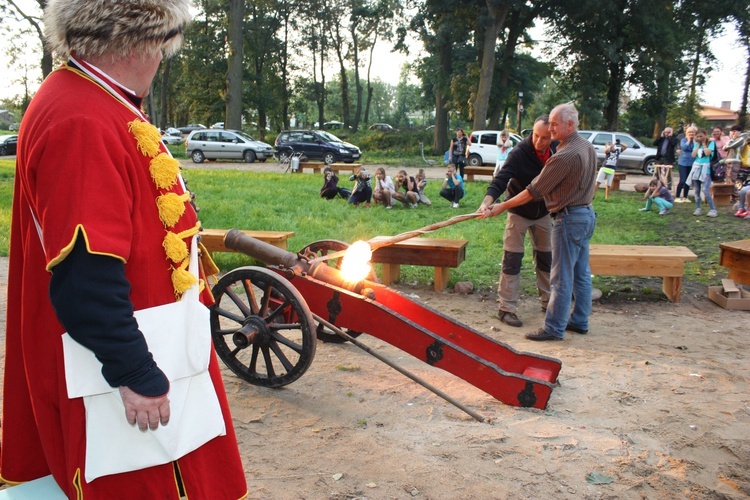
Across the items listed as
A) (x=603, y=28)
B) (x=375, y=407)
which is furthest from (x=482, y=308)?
(x=603, y=28)

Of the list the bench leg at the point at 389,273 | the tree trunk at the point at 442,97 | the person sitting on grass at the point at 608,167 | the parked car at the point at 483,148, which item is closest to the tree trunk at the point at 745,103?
the tree trunk at the point at 442,97

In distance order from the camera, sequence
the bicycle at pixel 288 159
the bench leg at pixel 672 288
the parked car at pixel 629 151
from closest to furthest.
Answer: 1. the bench leg at pixel 672 288
2. the bicycle at pixel 288 159
3. the parked car at pixel 629 151

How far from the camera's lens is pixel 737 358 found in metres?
4.77

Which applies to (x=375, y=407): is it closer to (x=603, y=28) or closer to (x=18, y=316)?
(x=18, y=316)

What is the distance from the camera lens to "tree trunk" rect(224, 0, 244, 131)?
24.6 meters

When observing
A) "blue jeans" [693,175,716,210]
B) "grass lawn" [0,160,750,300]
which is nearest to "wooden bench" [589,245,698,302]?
"grass lawn" [0,160,750,300]

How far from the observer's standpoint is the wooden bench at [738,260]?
6.33 metres

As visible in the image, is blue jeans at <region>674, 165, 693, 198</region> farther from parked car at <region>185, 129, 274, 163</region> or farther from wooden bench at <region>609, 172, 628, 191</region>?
parked car at <region>185, 129, 274, 163</region>

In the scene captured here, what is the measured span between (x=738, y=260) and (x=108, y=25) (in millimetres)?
6586

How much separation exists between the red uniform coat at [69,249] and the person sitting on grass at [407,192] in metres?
11.0

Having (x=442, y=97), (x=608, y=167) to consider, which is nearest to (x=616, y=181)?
(x=608, y=167)

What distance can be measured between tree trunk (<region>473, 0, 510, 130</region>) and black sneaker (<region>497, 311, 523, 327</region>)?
20.7 meters

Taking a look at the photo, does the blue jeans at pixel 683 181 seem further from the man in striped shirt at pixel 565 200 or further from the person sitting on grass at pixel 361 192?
the man in striped shirt at pixel 565 200

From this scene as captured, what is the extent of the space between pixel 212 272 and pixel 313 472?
4.44ft
